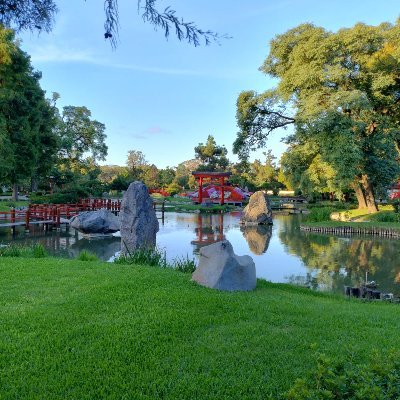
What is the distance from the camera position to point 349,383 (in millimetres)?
2164

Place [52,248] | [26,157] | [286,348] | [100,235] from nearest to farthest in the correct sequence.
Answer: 1. [286,348]
2. [52,248]
3. [100,235]
4. [26,157]

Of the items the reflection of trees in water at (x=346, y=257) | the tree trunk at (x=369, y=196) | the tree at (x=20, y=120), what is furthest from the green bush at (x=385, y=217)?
the tree at (x=20, y=120)

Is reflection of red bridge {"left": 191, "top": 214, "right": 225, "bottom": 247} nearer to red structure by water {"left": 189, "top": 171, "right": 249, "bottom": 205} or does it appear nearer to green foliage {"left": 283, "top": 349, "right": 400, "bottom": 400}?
green foliage {"left": 283, "top": 349, "right": 400, "bottom": 400}

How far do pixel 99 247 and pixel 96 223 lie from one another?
269cm

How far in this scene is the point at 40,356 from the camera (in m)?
3.07

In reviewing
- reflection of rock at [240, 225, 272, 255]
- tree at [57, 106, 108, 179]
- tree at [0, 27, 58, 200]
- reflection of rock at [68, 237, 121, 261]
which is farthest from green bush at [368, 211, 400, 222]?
tree at [57, 106, 108, 179]

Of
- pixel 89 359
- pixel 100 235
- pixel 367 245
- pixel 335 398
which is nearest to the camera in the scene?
pixel 335 398

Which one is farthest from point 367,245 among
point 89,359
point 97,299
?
point 89,359

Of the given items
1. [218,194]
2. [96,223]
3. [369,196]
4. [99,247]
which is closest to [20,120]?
[96,223]

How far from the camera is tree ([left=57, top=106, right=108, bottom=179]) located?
40.4 m

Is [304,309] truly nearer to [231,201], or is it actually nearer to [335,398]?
[335,398]

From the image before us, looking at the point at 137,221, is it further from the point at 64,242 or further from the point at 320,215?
the point at 320,215

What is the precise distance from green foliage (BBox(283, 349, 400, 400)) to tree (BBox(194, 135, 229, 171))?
163 ft

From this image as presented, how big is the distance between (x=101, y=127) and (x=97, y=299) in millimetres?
40852
